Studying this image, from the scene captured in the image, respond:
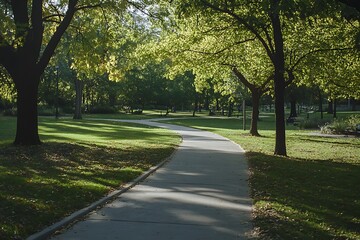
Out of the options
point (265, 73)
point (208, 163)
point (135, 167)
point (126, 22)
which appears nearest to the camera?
point (135, 167)

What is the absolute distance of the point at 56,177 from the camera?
9727 mm

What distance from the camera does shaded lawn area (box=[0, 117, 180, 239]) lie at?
635 cm

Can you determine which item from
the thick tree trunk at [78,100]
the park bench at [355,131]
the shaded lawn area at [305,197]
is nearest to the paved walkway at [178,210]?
the shaded lawn area at [305,197]

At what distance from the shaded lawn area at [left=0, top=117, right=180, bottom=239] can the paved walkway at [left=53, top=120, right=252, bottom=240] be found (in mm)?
551

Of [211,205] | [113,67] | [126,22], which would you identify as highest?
[126,22]

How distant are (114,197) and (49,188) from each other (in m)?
1.40

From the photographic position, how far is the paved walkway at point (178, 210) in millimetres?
5781

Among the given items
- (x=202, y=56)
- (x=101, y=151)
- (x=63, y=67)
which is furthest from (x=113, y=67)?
(x=63, y=67)

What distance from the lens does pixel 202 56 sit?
19.9m

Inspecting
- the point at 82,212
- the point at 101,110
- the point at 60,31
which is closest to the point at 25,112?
the point at 60,31

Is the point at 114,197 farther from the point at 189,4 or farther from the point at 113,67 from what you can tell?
the point at 113,67

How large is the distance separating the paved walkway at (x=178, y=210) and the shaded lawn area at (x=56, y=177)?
551mm

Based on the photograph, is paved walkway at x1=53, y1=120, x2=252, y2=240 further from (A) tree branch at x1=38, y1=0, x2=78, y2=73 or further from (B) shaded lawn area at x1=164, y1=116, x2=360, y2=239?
(A) tree branch at x1=38, y1=0, x2=78, y2=73

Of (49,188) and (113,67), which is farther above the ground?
(113,67)
